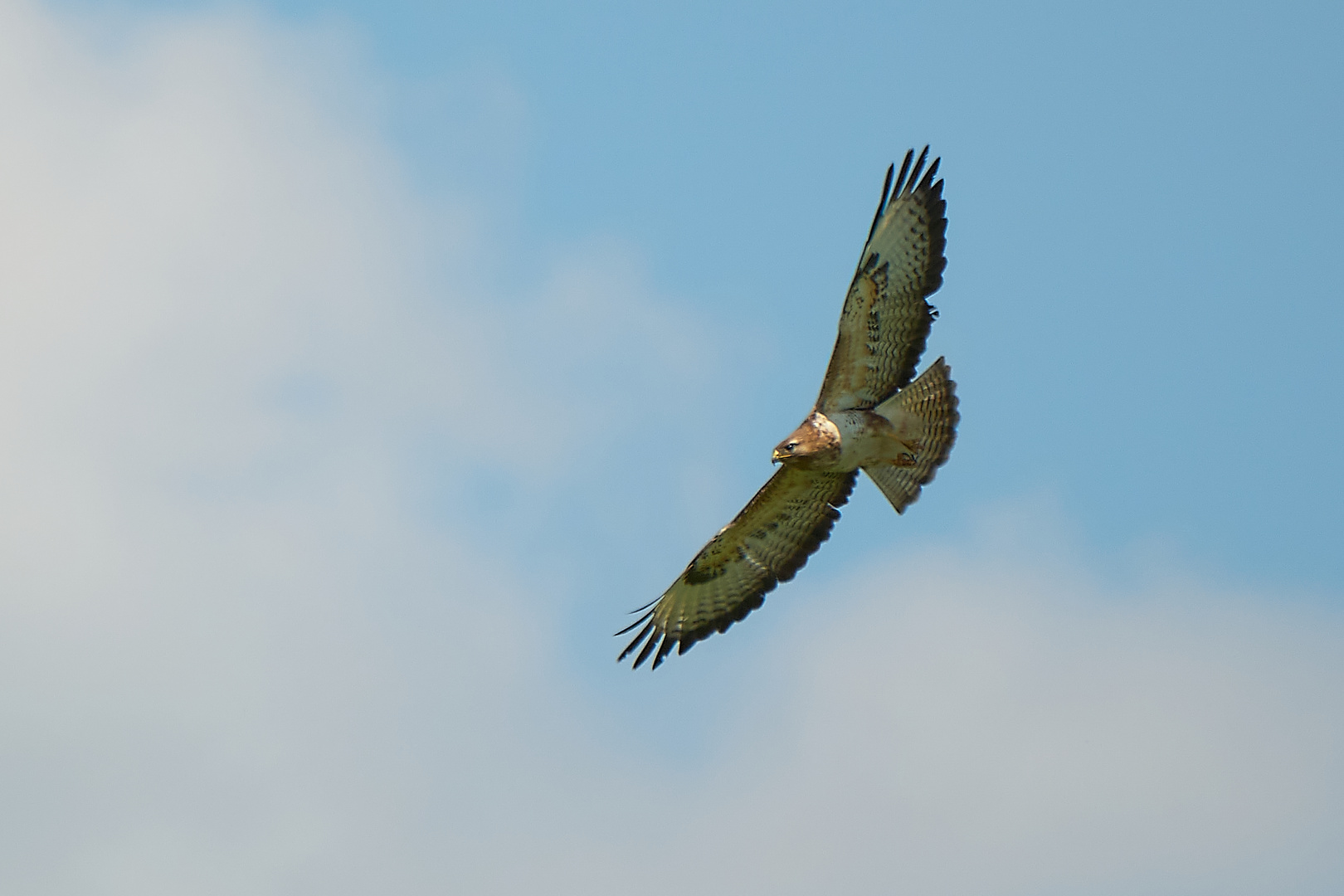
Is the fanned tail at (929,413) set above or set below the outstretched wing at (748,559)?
below

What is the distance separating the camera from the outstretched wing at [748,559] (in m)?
14.6

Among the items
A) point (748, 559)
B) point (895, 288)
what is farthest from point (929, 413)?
point (748, 559)

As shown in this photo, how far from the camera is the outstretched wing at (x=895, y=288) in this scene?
13.7 m

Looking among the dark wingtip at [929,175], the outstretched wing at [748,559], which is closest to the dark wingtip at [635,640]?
the outstretched wing at [748,559]

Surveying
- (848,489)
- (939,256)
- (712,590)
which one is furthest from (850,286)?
(712,590)

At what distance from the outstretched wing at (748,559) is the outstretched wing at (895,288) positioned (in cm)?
104

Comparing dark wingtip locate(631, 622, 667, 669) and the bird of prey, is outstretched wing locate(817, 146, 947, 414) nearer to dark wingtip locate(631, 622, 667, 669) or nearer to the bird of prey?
the bird of prey

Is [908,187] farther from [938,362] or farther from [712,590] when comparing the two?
[712,590]

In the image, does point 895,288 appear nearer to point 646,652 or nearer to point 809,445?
point 809,445

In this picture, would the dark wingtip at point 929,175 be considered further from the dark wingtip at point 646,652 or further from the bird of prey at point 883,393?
the dark wingtip at point 646,652

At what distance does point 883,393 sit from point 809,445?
0.73m

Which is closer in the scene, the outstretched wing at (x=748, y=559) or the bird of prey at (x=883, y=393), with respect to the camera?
the bird of prey at (x=883, y=393)

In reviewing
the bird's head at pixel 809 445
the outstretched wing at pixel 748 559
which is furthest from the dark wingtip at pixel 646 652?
the bird's head at pixel 809 445

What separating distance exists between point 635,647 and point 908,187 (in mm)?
4491
